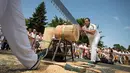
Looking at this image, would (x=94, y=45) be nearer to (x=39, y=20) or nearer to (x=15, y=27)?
(x=15, y=27)

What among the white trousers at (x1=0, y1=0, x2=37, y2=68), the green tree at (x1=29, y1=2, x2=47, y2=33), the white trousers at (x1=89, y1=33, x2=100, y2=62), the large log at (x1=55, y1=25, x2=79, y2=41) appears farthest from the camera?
the green tree at (x1=29, y1=2, x2=47, y2=33)

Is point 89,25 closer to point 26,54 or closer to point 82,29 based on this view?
point 82,29

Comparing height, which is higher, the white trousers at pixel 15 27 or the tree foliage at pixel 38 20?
the tree foliage at pixel 38 20

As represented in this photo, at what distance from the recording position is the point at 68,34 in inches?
295

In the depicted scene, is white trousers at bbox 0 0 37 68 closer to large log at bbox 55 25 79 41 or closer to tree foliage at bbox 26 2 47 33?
large log at bbox 55 25 79 41

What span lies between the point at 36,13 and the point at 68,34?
5820 cm

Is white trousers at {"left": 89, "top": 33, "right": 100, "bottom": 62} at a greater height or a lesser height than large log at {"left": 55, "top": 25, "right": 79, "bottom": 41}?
lesser

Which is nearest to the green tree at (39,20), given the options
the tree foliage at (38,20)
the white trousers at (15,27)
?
the tree foliage at (38,20)

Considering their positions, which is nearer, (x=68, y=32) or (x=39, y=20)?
(x=68, y=32)

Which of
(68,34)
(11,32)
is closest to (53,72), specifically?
(11,32)

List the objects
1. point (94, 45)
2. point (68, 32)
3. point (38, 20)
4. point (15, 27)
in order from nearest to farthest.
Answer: point (15, 27) → point (68, 32) → point (94, 45) → point (38, 20)

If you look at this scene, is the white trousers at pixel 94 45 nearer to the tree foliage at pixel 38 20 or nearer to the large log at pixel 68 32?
the large log at pixel 68 32

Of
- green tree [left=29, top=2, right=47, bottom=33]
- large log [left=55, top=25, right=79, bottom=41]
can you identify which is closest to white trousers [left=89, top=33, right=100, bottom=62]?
large log [left=55, top=25, right=79, bottom=41]

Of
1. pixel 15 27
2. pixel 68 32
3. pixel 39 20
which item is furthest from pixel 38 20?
pixel 15 27
